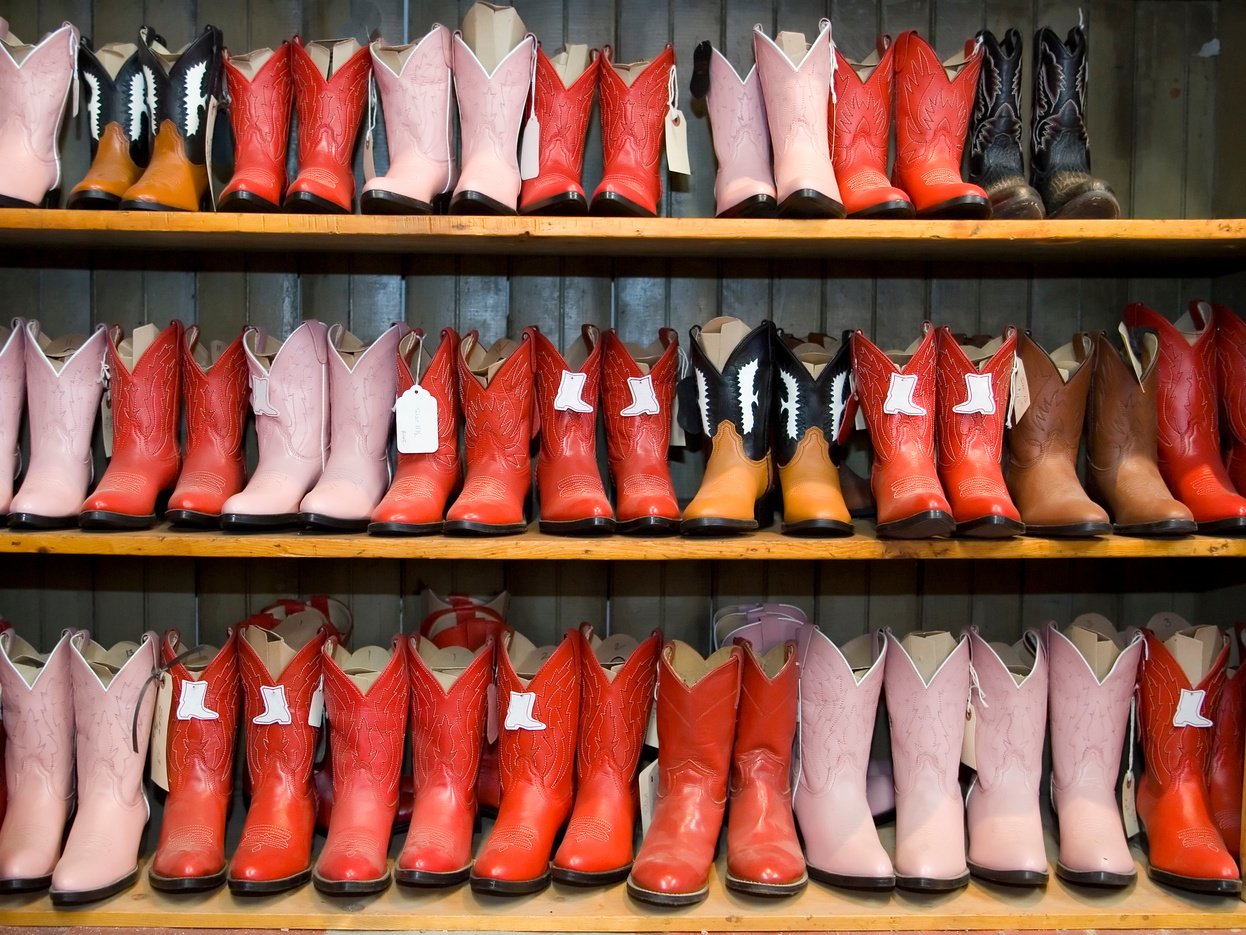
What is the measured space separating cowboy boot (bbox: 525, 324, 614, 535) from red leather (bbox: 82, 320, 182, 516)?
721 mm

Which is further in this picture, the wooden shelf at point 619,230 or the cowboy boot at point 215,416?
the cowboy boot at point 215,416

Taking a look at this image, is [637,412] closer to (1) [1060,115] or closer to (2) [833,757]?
(2) [833,757]

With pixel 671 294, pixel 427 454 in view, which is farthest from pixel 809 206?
pixel 427 454

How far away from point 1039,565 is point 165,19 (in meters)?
2.32

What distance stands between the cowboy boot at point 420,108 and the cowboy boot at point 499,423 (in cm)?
32

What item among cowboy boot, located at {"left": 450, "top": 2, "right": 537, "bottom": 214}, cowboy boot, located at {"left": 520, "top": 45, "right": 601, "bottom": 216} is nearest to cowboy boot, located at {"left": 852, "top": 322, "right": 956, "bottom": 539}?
cowboy boot, located at {"left": 520, "top": 45, "right": 601, "bottom": 216}

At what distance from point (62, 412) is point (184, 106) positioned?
65 centimetres

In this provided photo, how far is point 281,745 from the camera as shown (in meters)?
1.82

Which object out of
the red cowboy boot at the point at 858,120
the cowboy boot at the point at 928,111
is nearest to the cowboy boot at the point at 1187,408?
the cowboy boot at the point at 928,111

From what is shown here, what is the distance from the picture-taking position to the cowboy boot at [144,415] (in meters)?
1.87

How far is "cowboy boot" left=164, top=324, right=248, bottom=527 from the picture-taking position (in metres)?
1.90

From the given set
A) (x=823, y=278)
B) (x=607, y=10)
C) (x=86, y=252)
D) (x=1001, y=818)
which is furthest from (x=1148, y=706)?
(x=86, y=252)

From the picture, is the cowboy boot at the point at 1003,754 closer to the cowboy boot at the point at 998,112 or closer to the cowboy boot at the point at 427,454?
the cowboy boot at the point at 998,112

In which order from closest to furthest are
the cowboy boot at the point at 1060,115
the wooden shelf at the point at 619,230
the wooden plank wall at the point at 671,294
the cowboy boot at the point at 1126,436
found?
the wooden shelf at the point at 619,230, the cowboy boot at the point at 1126,436, the cowboy boot at the point at 1060,115, the wooden plank wall at the point at 671,294
